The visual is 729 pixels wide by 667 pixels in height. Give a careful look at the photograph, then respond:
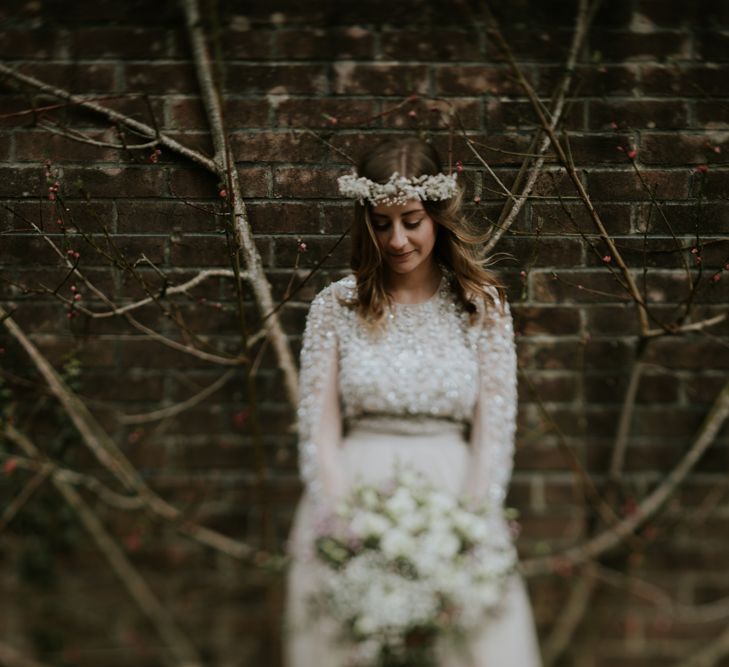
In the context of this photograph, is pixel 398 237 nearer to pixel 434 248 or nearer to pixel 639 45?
pixel 434 248

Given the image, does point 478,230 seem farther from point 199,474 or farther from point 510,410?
point 199,474

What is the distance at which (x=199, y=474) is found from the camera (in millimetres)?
2615

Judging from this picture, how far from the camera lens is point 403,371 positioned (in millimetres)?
2217

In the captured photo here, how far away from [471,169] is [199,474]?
138cm

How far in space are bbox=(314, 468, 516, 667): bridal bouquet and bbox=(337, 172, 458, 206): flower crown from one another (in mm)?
797

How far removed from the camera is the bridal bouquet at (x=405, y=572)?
1710mm

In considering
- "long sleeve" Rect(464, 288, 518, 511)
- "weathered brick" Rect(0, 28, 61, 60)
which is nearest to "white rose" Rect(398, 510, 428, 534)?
"long sleeve" Rect(464, 288, 518, 511)

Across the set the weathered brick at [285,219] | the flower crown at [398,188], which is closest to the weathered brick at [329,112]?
the weathered brick at [285,219]

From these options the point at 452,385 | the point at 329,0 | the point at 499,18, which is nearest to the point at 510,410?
the point at 452,385

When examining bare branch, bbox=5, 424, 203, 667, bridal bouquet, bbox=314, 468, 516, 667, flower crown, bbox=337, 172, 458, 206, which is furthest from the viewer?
bare branch, bbox=5, 424, 203, 667

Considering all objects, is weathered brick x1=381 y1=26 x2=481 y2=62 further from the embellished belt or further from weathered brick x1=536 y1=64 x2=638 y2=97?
the embellished belt

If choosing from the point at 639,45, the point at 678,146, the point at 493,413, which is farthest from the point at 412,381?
the point at 639,45

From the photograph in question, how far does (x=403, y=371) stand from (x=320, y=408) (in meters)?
Answer: 0.27

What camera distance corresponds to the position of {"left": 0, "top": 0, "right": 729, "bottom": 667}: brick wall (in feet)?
8.09
